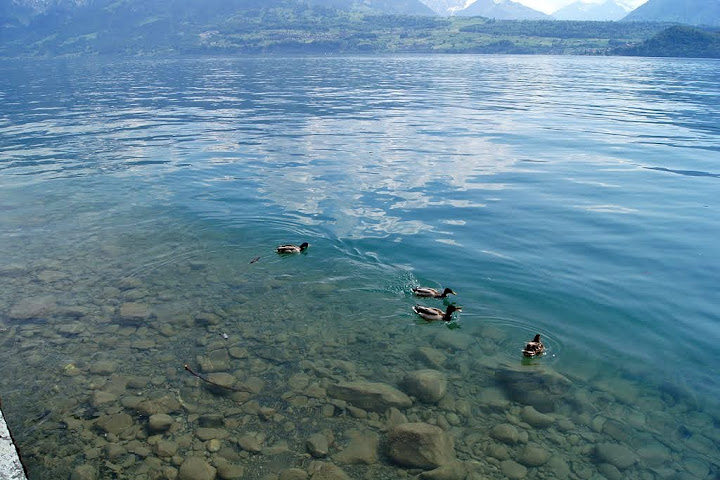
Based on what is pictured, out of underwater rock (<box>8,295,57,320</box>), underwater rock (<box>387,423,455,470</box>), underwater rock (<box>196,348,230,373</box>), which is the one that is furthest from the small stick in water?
underwater rock (<box>8,295,57,320</box>)

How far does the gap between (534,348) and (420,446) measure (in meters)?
3.87

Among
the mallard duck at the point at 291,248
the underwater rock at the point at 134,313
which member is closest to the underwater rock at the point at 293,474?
the underwater rock at the point at 134,313

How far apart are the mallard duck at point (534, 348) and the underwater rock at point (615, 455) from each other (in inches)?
99.2

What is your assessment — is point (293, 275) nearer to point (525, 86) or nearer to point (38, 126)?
point (38, 126)

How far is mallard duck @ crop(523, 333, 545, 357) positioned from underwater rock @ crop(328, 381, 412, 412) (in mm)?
2991

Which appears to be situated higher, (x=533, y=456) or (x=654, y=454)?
(x=654, y=454)

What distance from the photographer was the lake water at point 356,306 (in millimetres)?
8867

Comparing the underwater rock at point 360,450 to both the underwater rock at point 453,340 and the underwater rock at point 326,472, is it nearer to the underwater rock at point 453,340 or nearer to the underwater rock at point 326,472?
the underwater rock at point 326,472

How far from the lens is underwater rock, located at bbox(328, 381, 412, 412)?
9.69 meters

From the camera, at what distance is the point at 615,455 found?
8484mm

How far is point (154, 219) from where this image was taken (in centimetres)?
1956

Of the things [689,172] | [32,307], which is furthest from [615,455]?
[689,172]

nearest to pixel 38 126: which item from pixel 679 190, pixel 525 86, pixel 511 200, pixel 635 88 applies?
pixel 511 200

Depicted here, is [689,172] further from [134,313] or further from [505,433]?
[134,313]
